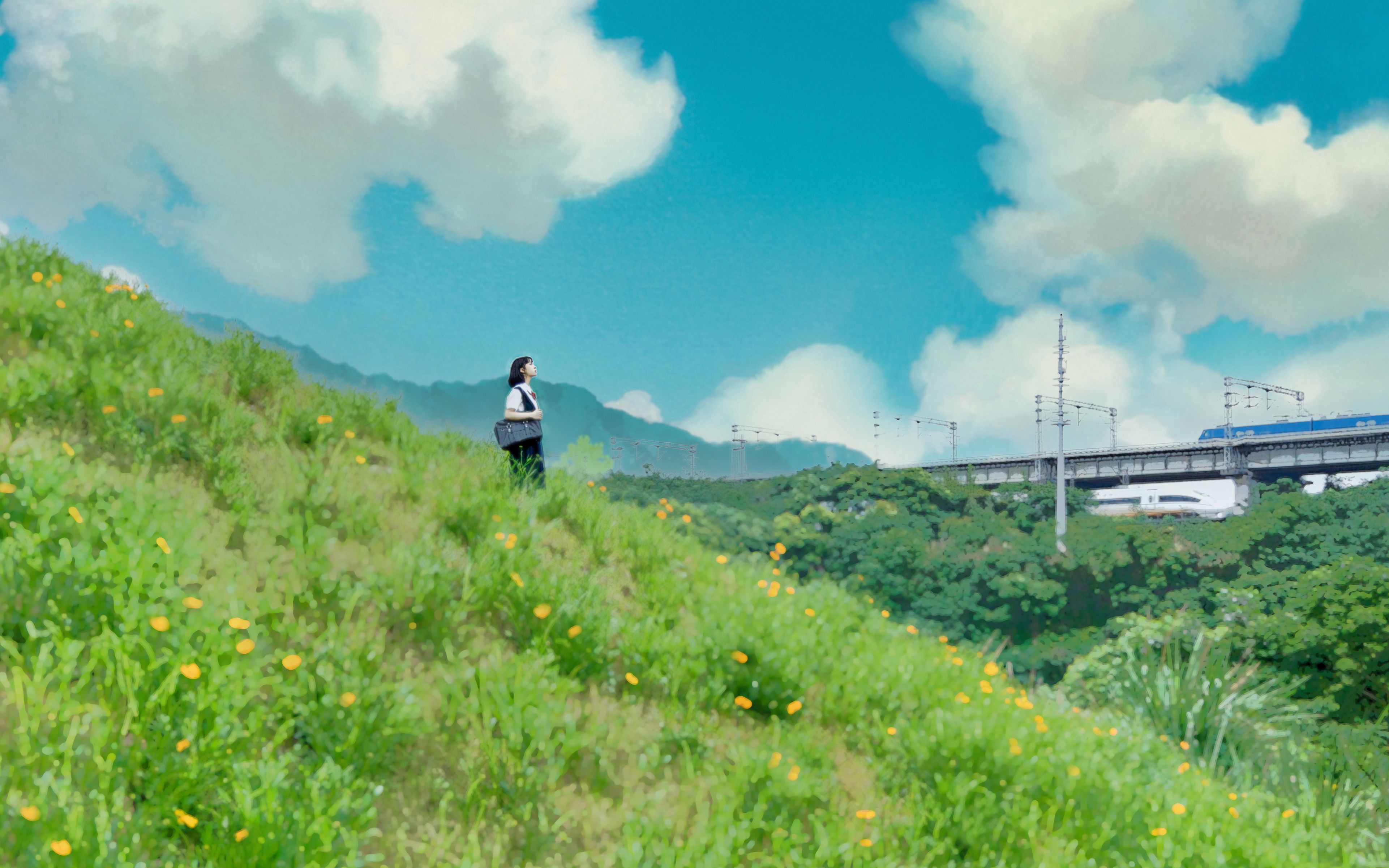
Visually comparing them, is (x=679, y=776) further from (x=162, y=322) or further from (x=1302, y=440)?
(x=1302, y=440)

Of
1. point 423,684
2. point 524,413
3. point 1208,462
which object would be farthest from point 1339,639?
point 1208,462

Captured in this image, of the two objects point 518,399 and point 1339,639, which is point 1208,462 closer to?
point 1339,639

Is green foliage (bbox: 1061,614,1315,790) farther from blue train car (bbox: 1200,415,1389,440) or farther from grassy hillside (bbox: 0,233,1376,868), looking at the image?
blue train car (bbox: 1200,415,1389,440)

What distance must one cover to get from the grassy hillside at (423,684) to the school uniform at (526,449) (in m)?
0.28

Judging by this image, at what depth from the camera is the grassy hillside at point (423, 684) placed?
133 inches

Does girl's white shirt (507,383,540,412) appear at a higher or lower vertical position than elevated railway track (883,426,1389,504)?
lower

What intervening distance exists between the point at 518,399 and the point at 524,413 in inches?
7.3

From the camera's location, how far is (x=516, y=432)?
7.32 metres

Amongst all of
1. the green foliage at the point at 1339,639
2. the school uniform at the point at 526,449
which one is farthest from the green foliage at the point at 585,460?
the green foliage at the point at 1339,639

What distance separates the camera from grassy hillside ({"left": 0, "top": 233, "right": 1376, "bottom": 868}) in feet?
11.1

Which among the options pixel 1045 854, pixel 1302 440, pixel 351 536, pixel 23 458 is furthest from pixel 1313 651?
pixel 1302 440

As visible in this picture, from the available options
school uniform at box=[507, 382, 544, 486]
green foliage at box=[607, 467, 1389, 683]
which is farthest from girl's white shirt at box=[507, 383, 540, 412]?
green foliage at box=[607, 467, 1389, 683]

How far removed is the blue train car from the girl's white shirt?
64.9 m

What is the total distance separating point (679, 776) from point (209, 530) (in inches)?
109
